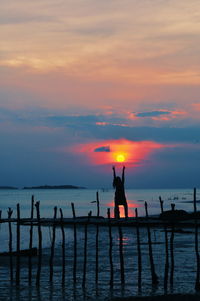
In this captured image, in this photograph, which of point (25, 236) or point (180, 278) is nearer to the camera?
point (180, 278)

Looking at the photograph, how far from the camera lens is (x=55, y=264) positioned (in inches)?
874

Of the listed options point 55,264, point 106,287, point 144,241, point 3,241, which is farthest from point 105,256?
point 3,241

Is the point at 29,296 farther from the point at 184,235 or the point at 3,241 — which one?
the point at 3,241

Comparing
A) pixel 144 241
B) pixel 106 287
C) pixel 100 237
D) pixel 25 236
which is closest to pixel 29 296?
pixel 106 287

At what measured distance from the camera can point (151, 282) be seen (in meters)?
17.6

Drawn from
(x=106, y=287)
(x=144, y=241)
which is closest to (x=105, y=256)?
(x=144, y=241)

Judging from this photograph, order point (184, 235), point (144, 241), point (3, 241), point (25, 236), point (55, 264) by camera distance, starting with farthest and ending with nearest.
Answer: point (25, 236) → point (3, 241) → point (184, 235) → point (144, 241) → point (55, 264)

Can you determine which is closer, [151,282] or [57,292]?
[57,292]

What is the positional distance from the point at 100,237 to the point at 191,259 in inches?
426

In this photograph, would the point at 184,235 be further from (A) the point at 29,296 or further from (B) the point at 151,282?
(A) the point at 29,296

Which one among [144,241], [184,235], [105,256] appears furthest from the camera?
[184,235]

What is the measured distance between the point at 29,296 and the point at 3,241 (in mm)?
21033

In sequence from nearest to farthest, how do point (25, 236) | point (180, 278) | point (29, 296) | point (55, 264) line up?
point (29, 296)
point (180, 278)
point (55, 264)
point (25, 236)

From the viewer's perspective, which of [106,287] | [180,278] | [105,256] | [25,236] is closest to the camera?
[106,287]
